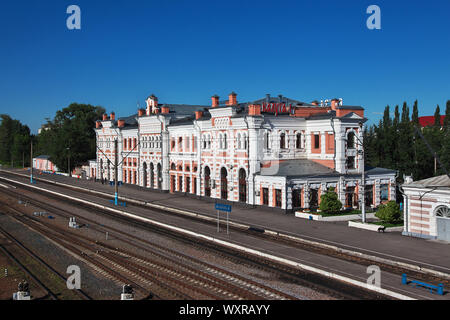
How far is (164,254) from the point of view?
25906 mm

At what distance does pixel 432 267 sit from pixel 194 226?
58.5 ft

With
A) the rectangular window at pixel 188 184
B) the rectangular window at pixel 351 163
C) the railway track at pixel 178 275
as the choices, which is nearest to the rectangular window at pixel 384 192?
the rectangular window at pixel 351 163

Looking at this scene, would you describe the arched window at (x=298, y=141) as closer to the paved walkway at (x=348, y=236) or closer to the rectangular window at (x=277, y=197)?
the rectangular window at (x=277, y=197)

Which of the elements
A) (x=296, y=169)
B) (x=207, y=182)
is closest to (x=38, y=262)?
(x=296, y=169)

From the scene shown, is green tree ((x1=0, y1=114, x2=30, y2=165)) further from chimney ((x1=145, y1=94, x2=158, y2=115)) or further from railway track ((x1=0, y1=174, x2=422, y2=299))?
railway track ((x1=0, y1=174, x2=422, y2=299))

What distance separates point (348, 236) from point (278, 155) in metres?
16.8

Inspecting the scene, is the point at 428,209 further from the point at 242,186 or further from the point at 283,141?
the point at 242,186

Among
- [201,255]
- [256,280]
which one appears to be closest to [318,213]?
[201,255]

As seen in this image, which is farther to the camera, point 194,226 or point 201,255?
point 194,226

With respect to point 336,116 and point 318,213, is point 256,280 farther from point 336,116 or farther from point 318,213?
point 336,116

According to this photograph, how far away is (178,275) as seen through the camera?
21.5 m

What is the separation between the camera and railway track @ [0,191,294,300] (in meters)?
18.7

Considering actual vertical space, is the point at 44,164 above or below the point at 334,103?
below

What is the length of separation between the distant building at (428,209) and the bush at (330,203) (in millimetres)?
8229
